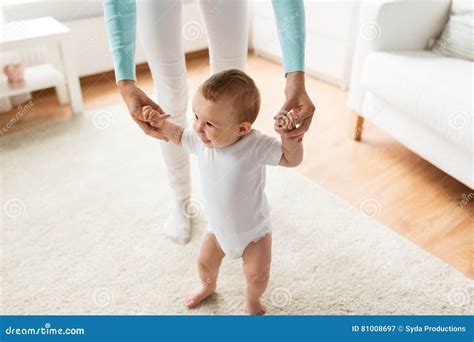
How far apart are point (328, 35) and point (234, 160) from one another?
156cm

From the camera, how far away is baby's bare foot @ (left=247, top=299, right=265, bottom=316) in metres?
1.02

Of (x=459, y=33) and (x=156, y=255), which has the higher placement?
(x=459, y=33)

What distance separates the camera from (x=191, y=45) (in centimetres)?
247

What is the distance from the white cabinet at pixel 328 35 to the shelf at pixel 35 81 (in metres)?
1.16

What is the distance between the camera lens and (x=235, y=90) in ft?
2.57

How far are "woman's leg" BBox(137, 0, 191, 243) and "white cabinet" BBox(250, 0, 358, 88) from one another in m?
1.26

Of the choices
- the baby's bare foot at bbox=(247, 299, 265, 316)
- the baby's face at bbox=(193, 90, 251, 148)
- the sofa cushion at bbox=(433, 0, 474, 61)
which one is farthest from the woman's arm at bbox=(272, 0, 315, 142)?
the sofa cushion at bbox=(433, 0, 474, 61)

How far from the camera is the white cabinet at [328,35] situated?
2078mm

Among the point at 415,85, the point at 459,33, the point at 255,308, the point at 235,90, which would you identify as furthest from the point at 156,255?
the point at 459,33

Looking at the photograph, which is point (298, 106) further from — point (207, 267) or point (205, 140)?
point (207, 267)

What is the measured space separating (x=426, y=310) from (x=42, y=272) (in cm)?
98

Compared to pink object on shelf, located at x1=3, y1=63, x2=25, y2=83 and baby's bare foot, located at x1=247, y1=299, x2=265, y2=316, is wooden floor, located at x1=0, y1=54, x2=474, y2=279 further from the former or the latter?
baby's bare foot, located at x1=247, y1=299, x2=265, y2=316

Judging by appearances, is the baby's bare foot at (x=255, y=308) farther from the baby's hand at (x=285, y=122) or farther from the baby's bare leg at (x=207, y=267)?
the baby's hand at (x=285, y=122)
